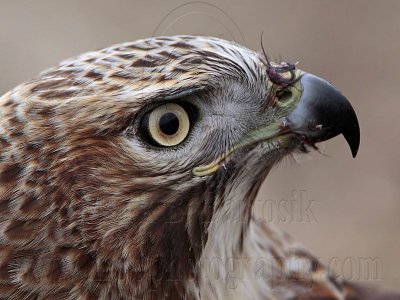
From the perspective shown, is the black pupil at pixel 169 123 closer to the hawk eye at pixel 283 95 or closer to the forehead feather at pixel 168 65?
the forehead feather at pixel 168 65

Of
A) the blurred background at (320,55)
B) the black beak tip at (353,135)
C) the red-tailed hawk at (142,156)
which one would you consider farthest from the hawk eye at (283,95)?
the blurred background at (320,55)

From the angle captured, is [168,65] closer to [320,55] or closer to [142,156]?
[142,156]

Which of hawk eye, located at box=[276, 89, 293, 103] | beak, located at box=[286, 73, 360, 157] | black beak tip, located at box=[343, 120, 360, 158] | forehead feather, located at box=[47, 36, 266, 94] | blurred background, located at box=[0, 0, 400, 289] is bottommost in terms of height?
blurred background, located at box=[0, 0, 400, 289]

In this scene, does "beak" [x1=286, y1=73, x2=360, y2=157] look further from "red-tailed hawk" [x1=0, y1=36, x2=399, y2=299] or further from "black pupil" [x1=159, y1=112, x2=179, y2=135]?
"black pupil" [x1=159, y1=112, x2=179, y2=135]

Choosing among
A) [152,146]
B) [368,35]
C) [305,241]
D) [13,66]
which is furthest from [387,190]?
[152,146]

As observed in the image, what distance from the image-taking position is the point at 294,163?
346 cm

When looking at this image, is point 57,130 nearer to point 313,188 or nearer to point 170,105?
point 170,105

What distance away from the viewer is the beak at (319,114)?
10.7ft

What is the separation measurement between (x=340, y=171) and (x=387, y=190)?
20.4 inches

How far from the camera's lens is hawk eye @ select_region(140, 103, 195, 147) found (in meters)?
3.11

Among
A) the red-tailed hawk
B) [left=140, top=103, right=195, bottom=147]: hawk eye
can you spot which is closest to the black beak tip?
the red-tailed hawk

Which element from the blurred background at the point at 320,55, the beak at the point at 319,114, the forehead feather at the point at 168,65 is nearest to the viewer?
the forehead feather at the point at 168,65

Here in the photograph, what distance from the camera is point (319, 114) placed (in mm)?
3248

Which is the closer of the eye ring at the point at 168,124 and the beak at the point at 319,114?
the eye ring at the point at 168,124
